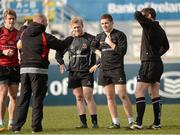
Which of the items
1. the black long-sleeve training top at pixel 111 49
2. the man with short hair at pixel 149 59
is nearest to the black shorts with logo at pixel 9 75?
the black long-sleeve training top at pixel 111 49

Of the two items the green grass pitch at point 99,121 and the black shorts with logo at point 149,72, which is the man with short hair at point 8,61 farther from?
the black shorts with logo at point 149,72

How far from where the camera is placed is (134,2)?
2147 centimetres

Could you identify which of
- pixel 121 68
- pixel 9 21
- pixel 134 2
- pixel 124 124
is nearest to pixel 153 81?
pixel 121 68

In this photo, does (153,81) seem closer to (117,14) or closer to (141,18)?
(141,18)

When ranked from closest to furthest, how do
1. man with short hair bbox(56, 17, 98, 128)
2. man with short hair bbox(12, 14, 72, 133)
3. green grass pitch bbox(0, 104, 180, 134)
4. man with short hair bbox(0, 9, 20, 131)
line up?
green grass pitch bbox(0, 104, 180, 134) → man with short hair bbox(12, 14, 72, 133) → man with short hair bbox(0, 9, 20, 131) → man with short hair bbox(56, 17, 98, 128)

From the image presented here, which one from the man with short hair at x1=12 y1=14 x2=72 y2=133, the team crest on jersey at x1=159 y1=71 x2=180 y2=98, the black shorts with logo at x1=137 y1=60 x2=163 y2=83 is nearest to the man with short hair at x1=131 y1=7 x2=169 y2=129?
the black shorts with logo at x1=137 y1=60 x2=163 y2=83

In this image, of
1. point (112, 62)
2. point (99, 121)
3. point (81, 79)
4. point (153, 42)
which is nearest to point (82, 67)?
point (81, 79)

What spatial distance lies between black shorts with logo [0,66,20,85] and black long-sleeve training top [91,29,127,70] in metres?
1.35

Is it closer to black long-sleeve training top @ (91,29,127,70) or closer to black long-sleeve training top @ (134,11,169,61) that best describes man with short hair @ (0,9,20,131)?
black long-sleeve training top @ (91,29,127,70)

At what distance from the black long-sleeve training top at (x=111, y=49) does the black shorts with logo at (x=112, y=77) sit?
0.07 m

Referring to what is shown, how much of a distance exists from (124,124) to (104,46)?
62.1 inches

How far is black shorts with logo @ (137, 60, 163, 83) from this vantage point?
1174cm

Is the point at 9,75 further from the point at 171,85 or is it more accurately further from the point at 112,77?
the point at 171,85

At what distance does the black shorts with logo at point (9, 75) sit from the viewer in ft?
40.7
